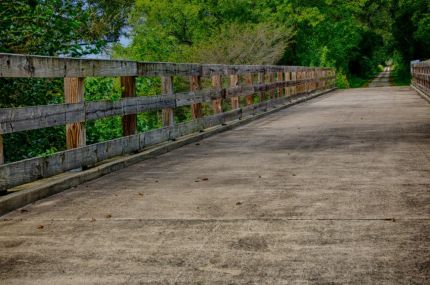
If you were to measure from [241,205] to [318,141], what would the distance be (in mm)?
→ 5559

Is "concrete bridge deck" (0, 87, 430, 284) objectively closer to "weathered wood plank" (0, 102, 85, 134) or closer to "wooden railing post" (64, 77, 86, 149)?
"wooden railing post" (64, 77, 86, 149)

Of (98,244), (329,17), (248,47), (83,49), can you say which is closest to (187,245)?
(98,244)

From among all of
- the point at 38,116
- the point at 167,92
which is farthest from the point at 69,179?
the point at 167,92

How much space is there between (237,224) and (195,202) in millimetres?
1045

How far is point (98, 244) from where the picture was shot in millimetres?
4746

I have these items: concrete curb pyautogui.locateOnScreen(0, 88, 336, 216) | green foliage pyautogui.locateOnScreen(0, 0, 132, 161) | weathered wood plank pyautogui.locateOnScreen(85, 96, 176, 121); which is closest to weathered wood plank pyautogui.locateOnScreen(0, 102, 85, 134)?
weathered wood plank pyautogui.locateOnScreen(85, 96, 176, 121)

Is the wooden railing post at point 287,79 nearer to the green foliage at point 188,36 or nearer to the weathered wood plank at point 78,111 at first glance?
the green foliage at point 188,36

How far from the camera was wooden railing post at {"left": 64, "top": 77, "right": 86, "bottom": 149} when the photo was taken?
25.7ft

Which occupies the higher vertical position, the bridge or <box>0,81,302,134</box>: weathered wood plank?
<box>0,81,302,134</box>: weathered wood plank

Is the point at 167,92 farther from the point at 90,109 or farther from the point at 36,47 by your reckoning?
the point at 90,109

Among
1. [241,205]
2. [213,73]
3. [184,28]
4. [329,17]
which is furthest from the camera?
[329,17]

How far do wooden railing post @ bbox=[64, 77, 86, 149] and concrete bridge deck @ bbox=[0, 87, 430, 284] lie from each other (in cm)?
61

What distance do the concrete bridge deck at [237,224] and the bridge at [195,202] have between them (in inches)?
0.6

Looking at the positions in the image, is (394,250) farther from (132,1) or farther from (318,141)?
(132,1)
